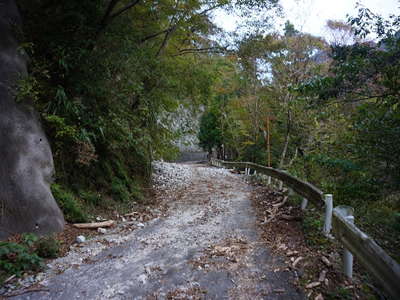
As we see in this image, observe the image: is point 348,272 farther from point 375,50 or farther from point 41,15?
point 41,15

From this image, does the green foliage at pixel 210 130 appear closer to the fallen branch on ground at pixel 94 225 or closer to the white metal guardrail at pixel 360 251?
the fallen branch on ground at pixel 94 225

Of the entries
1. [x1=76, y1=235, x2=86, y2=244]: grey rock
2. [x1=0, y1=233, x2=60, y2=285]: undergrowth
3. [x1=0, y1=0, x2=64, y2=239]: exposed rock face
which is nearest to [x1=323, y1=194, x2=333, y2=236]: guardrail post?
[x1=76, y1=235, x2=86, y2=244]: grey rock

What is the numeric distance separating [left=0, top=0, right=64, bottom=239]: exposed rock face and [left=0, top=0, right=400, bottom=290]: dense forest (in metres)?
0.23

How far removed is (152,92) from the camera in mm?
8078

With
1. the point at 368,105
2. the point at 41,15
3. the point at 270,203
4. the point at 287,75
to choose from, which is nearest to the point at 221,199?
the point at 270,203

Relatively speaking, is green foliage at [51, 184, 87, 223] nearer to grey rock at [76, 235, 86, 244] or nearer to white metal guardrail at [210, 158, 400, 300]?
grey rock at [76, 235, 86, 244]

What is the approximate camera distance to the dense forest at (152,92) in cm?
458

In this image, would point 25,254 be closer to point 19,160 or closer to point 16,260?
point 16,260

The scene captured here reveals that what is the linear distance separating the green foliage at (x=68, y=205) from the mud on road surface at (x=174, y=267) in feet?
Answer: 2.80

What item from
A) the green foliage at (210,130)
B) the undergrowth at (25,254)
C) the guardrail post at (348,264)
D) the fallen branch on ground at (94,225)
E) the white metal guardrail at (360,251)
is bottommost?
the fallen branch on ground at (94,225)

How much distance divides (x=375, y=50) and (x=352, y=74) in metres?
0.66

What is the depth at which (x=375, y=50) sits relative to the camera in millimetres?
4574

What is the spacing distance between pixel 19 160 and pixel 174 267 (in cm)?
329

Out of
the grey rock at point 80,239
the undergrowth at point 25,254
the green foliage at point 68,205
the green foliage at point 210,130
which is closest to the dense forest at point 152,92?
the green foliage at point 68,205
